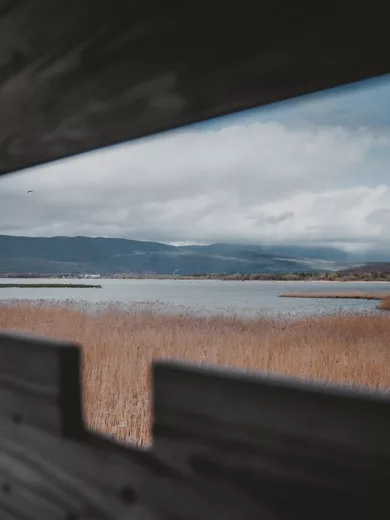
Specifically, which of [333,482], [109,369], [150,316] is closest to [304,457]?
[333,482]

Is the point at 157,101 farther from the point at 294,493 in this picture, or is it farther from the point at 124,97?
the point at 294,493

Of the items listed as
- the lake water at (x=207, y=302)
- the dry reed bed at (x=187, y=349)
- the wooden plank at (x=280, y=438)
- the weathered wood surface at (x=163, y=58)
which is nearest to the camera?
the wooden plank at (x=280, y=438)

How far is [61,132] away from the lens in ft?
2.82

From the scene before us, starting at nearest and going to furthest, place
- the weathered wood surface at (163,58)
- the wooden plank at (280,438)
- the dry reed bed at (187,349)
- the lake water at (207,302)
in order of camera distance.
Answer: the wooden plank at (280,438) → the weathered wood surface at (163,58) → the dry reed bed at (187,349) → the lake water at (207,302)

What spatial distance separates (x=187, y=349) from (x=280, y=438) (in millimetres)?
6587

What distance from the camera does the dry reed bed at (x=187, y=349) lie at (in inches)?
194

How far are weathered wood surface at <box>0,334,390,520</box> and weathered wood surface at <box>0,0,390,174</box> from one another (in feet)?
1.29

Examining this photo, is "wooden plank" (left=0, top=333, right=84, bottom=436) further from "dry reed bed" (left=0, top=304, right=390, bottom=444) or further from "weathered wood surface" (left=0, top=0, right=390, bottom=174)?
"dry reed bed" (left=0, top=304, right=390, bottom=444)

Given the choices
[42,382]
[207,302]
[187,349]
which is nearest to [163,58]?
[42,382]

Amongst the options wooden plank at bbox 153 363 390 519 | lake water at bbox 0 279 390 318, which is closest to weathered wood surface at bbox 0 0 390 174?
wooden plank at bbox 153 363 390 519

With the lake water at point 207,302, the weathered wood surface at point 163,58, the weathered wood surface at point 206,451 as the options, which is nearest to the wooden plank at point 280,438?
the weathered wood surface at point 206,451

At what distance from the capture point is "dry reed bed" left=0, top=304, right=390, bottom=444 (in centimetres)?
493

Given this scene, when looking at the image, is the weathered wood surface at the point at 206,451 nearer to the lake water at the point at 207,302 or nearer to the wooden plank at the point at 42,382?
the wooden plank at the point at 42,382

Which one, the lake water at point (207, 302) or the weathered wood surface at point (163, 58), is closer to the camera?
the weathered wood surface at point (163, 58)
